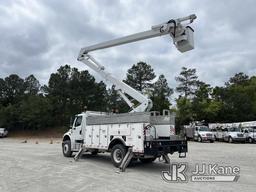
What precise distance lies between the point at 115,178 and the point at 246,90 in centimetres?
6247

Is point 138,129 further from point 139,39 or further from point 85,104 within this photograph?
point 85,104

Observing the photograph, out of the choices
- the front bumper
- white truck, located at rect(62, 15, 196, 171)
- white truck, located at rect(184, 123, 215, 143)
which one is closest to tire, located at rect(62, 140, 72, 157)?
white truck, located at rect(62, 15, 196, 171)

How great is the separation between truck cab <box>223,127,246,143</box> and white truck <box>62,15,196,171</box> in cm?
2539

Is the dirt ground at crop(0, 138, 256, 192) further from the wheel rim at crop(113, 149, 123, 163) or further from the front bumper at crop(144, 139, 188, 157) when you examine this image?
the front bumper at crop(144, 139, 188, 157)

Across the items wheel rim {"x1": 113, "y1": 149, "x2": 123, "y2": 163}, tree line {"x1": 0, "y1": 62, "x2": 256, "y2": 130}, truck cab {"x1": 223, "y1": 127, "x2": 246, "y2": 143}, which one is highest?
tree line {"x1": 0, "y1": 62, "x2": 256, "y2": 130}

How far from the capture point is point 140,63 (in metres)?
68.3

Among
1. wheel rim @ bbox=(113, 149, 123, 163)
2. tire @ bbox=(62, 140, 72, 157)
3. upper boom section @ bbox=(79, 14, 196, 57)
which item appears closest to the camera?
upper boom section @ bbox=(79, 14, 196, 57)

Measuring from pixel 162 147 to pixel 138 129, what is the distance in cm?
116

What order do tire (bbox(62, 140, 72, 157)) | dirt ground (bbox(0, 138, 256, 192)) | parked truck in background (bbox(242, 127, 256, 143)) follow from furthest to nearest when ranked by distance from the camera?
parked truck in background (bbox(242, 127, 256, 143)) → tire (bbox(62, 140, 72, 157)) → dirt ground (bbox(0, 138, 256, 192))

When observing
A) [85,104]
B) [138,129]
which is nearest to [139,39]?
[138,129]

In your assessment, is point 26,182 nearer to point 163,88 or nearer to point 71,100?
point 71,100

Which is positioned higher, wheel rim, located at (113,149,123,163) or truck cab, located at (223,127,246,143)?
truck cab, located at (223,127,246,143)

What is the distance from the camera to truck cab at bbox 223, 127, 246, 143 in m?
38.6

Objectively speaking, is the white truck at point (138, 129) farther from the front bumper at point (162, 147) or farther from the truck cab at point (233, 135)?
the truck cab at point (233, 135)
